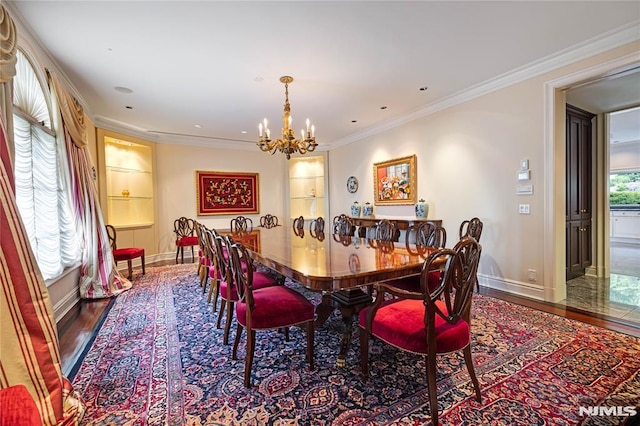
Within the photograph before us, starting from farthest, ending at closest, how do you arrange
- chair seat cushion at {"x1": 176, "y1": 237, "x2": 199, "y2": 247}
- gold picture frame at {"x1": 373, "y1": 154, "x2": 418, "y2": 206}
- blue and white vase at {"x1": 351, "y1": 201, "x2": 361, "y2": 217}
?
blue and white vase at {"x1": 351, "y1": 201, "x2": 361, "y2": 217} → chair seat cushion at {"x1": 176, "y1": 237, "x2": 199, "y2": 247} → gold picture frame at {"x1": 373, "y1": 154, "x2": 418, "y2": 206}

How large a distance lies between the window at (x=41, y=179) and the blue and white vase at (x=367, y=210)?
180 inches

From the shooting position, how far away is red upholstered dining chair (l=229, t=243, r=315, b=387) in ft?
6.09

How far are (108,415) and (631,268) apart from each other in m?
6.96

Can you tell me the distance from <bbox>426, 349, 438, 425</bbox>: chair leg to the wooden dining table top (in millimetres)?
488

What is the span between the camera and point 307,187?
762cm

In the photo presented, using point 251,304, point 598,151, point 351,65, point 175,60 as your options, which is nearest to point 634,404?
point 251,304

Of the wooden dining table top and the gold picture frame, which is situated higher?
the gold picture frame

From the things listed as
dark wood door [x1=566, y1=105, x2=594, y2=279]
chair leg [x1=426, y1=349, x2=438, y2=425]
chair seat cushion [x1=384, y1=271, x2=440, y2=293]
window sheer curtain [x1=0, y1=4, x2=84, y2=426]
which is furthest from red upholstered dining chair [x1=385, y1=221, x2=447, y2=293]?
dark wood door [x1=566, y1=105, x2=594, y2=279]

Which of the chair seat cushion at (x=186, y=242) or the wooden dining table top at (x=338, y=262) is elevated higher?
the wooden dining table top at (x=338, y=262)

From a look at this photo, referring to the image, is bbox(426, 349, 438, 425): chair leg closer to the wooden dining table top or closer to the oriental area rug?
the oriental area rug

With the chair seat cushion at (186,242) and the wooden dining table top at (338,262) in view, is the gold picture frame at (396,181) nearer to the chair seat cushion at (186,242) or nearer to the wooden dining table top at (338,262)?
the wooden dining table top at (338,262)

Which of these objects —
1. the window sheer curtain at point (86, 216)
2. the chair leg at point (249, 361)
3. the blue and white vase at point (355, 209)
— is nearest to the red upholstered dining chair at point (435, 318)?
the chair leg at point (249, 361)

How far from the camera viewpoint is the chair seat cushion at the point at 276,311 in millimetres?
1902

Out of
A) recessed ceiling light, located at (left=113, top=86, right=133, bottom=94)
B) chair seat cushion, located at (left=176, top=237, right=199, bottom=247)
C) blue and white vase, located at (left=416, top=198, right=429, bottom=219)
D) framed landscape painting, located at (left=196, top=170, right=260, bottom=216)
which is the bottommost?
chair seat cushion, located at (left=176, top=237, right=199, bottom=247)
